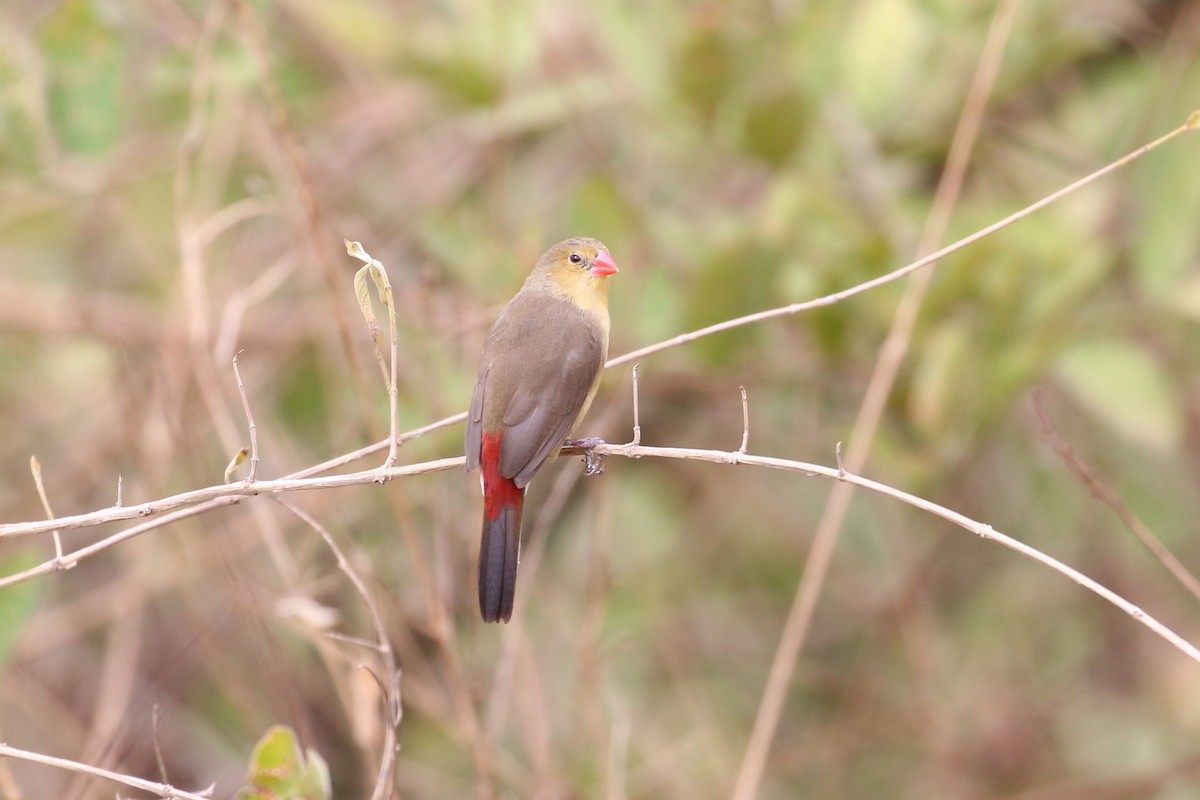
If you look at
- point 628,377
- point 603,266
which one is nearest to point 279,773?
point 628,377

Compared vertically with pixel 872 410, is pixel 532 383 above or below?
below

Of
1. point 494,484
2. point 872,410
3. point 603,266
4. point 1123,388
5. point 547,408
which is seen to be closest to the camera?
point 494,484

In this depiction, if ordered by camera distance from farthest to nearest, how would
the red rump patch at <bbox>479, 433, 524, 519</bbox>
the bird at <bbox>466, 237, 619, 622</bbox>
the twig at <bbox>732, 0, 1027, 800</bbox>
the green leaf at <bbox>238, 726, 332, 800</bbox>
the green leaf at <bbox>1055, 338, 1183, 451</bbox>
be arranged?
the green leaf at <bbox>1055, 338, 1183, 451</bbox>, the twig at <bbox>732, 0, 1027, 800</bbox>, the red rump patch at <bbox>479, 433, 524, 519</bbox>, the bird at <bbox>466, 237, 619, 622</bbox>, the green leaf at <bbox>238, 726, 332, 800</bbox>

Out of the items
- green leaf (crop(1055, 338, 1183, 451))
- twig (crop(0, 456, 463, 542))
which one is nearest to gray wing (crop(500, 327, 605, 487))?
twig (crop(0, 456, 463, 542))

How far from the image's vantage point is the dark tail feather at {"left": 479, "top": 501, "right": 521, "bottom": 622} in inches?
109

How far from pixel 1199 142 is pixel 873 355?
3.26 feet

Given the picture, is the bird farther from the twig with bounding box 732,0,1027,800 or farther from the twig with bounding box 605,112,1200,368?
the twig with bounding box 732,0,1027,800

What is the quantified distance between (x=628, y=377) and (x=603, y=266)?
305mm

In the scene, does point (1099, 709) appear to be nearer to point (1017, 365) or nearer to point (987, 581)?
point (987, 581)

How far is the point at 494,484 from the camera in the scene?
3.08 meters

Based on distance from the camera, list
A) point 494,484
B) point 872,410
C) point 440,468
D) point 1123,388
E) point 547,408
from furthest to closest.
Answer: point 1123,388 → point 872,410 → point 547,408 → point 494,484 → point 440,468

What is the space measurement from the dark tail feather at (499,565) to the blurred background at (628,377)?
0.23 m

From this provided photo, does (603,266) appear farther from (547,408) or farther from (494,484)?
(494,484)

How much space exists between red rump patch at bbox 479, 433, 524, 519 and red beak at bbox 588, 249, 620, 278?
2.53ft
